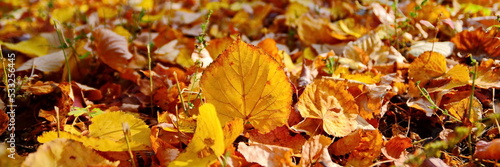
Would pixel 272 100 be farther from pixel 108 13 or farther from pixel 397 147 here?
pixel 108 13

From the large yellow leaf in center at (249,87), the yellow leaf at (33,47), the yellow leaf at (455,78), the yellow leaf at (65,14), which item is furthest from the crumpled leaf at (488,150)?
the yellow leaf at (65,14)

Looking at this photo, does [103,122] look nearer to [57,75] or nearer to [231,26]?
[57,75]

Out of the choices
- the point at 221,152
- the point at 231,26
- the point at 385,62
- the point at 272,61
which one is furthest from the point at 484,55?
the point at 231,26

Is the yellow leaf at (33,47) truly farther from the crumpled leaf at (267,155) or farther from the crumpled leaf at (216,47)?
the crumpled leaf at (267,155)

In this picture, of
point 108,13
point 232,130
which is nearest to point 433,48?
point 232,130

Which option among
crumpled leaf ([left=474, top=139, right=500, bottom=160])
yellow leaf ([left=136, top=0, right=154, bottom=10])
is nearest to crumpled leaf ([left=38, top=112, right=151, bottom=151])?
crumpled leaf ([left=474, top=139, right=500, bottom=160])
